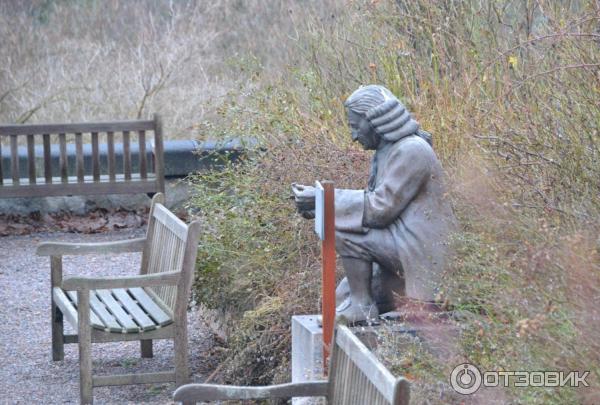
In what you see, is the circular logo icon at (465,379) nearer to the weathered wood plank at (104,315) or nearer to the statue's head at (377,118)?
the statue's head at (377,118)

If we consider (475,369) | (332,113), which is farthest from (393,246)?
(332,113)

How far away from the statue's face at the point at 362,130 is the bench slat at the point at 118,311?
5.86 feet

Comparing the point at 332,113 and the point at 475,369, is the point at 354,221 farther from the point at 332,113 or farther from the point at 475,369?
the point at 332,113

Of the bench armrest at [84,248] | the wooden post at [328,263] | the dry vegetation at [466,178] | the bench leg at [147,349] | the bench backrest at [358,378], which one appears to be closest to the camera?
the bench backrest at [358,378]

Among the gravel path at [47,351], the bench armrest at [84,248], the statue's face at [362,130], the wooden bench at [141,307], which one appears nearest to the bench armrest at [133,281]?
the wooden bench at [141,307]

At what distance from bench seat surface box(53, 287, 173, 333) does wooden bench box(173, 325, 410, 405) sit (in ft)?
6.15

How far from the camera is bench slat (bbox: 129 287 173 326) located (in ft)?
18.7

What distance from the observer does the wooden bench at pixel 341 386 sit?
3271mm

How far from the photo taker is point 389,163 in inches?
175

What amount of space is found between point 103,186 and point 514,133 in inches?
238

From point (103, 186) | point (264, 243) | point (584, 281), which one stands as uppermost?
point (584, 281)

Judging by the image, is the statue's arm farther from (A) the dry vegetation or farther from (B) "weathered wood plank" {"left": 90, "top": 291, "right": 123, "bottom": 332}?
(B) "weathered wood plank" {"left": 90, "top": 291, "right": 123, "bottom": 332}

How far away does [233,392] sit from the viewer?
12.2 ft

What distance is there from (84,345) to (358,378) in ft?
8.08
